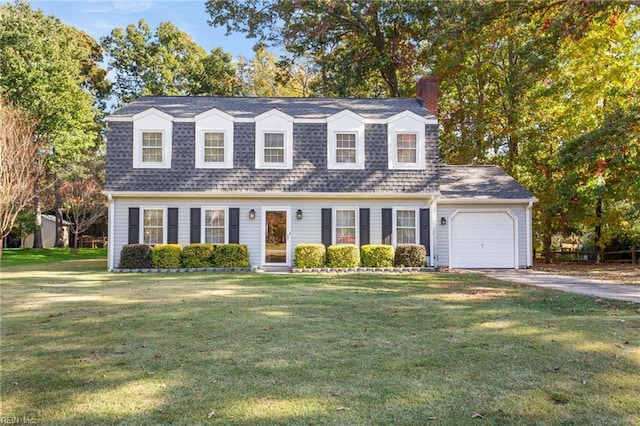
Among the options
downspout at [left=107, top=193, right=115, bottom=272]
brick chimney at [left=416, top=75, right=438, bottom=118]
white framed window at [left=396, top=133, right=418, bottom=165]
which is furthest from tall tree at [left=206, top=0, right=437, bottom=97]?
downspout at [left=107, top=193, right=115, bottom=272]

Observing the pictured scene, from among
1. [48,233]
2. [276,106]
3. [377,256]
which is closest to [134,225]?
[276,106]

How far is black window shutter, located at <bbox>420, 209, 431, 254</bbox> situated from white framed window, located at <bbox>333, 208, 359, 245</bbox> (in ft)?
7.48

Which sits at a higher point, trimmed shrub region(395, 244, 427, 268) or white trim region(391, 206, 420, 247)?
white trim region(391, 206, 420, 247)

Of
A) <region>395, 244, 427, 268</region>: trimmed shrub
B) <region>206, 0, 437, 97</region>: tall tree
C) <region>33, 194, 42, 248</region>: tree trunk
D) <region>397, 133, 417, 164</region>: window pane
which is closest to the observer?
<region>395, 244, 427, 268</region>: trimmed shrub

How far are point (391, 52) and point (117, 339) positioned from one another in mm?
23226

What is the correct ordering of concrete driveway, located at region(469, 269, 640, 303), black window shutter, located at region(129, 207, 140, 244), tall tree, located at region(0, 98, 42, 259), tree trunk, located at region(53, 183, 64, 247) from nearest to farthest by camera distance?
concrete driveway, located at region(469, 269, 640, 303), black window shutter, located at region(129, 207, 140, 244), tall tree, located at region(0, 98, 42, 259), tree trunk, located at region(53, 183, 64, 247)

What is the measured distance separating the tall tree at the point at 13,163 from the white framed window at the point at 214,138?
8.11 meters

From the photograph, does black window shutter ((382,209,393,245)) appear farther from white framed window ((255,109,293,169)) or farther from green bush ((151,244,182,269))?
green bush ((151,244,182,269))

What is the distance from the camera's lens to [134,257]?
50.6ft

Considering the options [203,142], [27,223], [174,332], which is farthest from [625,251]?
[27,223]

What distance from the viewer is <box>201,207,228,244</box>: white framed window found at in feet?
53.8

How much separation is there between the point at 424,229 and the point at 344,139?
430 centimetres

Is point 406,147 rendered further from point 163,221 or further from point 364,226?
point 163,221

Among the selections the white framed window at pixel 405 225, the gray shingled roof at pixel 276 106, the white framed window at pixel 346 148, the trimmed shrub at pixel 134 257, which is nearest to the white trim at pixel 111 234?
the trimmed shrub at pixel 134 257
